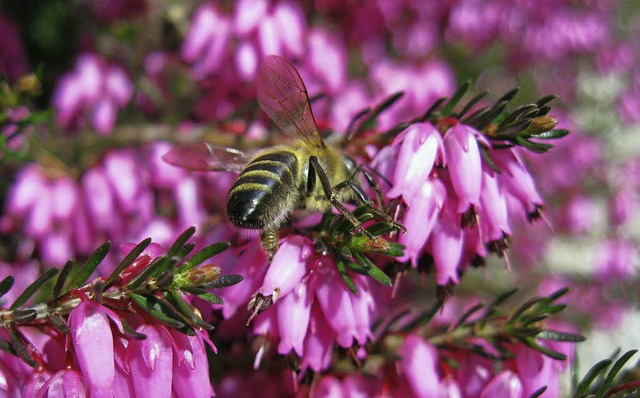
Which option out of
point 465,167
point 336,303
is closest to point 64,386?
point 336,303

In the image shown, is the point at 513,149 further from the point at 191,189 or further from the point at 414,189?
the point at 191,189

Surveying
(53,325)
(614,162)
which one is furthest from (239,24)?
(614,162)

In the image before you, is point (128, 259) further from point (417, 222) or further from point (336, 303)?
point (417, 222)

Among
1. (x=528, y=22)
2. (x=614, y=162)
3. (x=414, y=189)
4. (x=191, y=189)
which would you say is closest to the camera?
(x=414, y=189)

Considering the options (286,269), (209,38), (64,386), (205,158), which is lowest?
(64,386)

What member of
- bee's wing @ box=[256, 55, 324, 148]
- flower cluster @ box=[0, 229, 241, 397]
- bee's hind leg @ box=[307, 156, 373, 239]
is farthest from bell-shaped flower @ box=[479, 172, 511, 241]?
flower cluster @ box=[0, 229, 241, 397]

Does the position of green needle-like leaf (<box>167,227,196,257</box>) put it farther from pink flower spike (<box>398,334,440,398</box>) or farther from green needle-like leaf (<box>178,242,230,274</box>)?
pink flower spike (<box>398,334,440,398</box>)
